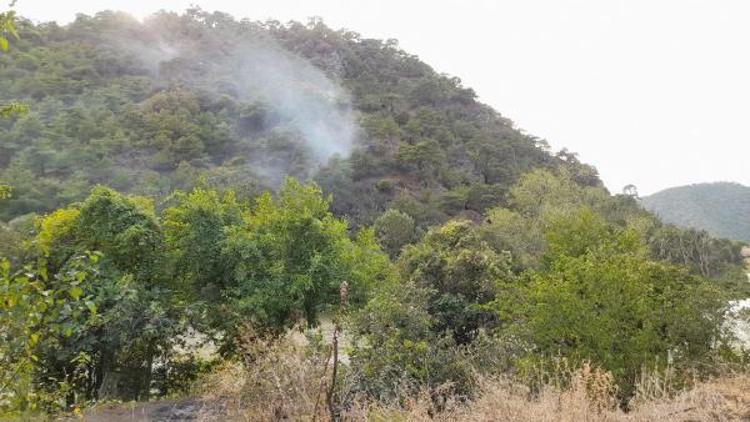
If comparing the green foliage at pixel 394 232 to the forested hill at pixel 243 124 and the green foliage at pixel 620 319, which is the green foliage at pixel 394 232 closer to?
the forested hill at pixel 243 124

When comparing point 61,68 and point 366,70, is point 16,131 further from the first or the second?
point 366,70

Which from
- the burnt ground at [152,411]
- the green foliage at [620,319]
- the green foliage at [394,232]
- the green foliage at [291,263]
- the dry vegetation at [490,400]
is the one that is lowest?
the burnt ground at [152,411]

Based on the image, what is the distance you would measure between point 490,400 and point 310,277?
30.6ft

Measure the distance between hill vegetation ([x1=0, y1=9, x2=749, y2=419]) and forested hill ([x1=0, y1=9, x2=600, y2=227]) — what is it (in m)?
0.41

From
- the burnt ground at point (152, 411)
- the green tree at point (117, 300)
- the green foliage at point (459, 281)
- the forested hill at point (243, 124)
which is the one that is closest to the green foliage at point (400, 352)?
the green foliage at point (459, 281)

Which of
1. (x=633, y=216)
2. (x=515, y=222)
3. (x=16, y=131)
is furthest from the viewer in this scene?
(x=16, y=131)

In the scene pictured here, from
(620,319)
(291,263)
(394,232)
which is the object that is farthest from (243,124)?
(620,319)

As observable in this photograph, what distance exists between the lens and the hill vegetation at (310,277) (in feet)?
27.8

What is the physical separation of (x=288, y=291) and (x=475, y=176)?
47.6 m

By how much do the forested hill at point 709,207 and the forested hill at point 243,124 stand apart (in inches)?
1367

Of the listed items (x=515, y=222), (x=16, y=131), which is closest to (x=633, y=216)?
(x=515, y=222)

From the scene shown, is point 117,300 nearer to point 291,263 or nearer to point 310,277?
point 291,263

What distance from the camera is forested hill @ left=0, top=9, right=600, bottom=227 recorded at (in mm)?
46625

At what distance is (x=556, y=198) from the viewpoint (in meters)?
40.4
